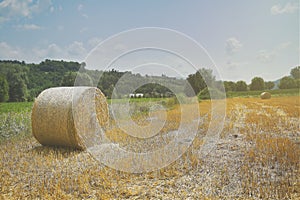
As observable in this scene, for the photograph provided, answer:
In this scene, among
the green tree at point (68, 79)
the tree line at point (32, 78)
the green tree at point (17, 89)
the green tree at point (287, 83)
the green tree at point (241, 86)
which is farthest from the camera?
the green tree at point (241, 86)

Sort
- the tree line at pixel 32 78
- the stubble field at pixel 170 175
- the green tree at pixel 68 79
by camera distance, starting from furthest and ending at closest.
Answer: the green tree at pixel 68 79, the tree line at pixel 32 78, the stubble field at pixel 170 175

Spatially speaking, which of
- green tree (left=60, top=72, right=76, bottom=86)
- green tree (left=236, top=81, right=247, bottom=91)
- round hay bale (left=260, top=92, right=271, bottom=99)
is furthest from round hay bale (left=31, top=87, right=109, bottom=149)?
green tree (left=236, top=81, right=247, bottom=91)

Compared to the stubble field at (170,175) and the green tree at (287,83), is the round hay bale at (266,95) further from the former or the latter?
the stubble field at (170,175)

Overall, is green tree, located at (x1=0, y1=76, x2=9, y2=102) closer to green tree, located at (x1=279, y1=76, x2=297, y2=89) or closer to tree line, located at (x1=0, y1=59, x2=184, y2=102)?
tree line, located at (x1=0, y1=59, x2=184, y2=102)

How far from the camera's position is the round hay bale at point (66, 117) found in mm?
5434

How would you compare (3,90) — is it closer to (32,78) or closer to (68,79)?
(32,78)

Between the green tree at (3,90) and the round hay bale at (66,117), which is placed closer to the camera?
the round hay bale at (66,117)

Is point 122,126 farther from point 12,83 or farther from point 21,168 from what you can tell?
point 12,83

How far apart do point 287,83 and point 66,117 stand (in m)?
23.3

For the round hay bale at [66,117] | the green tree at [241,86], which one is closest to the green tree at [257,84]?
the green tree at [241,86]

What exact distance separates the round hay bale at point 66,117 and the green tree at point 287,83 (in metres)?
22.1

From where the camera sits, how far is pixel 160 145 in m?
5.84

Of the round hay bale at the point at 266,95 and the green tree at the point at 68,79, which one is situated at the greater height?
the green tree at the point at 68,79

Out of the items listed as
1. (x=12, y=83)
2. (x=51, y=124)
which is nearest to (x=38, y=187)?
(x=51, y=124)
